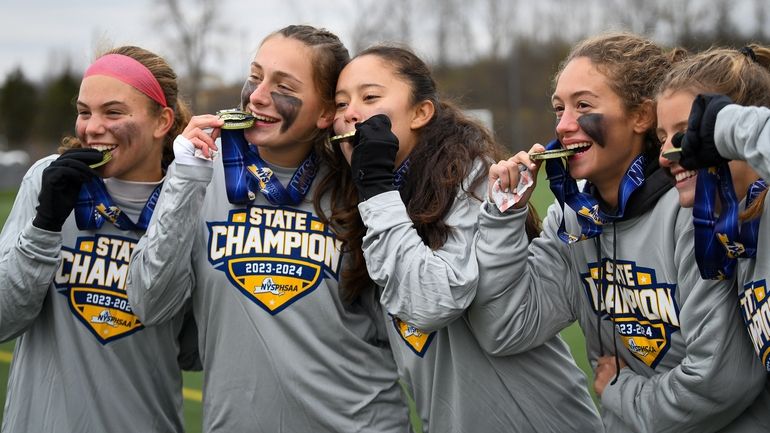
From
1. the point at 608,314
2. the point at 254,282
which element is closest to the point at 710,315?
the point at 608,314

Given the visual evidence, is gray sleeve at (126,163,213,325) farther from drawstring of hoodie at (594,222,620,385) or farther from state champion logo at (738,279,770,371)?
state champion logo at (738,279,770,371)

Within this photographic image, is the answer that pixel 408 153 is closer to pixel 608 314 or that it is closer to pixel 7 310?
pixel 608 314

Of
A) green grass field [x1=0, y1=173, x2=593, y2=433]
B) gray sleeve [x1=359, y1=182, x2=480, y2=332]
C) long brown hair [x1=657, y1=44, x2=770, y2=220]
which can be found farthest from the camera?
green grass field [x1=0, y1=173, x2=593, y2=433]

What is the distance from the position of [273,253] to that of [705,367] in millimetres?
1516

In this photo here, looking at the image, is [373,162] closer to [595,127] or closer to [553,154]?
[553,154]

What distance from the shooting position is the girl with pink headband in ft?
11.1

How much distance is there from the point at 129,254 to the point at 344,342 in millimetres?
899

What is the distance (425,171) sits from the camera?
3311 mm

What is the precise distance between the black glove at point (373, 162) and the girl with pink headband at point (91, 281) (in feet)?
3.09

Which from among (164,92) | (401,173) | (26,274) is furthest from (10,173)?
(401,173)

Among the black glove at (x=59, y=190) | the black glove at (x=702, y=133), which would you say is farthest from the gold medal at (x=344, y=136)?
the black glove at (x=702, y=133)

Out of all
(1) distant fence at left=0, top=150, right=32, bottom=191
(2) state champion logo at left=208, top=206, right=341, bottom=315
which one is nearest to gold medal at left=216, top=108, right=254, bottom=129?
(2) state champion logo at left=208, top=206, right=341, bottom=315

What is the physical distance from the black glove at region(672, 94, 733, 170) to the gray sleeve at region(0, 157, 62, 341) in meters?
2.18

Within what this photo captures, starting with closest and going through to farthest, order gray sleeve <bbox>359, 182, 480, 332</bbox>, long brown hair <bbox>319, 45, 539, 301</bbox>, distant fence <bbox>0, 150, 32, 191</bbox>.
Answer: gray sleeve <bbox>359, 182, 480, 332</bbox> < long brown hair <bbox>319, 45, 539, 301</bbox> < distant fence <bbox>0, 150, 32, 191</bbox>
